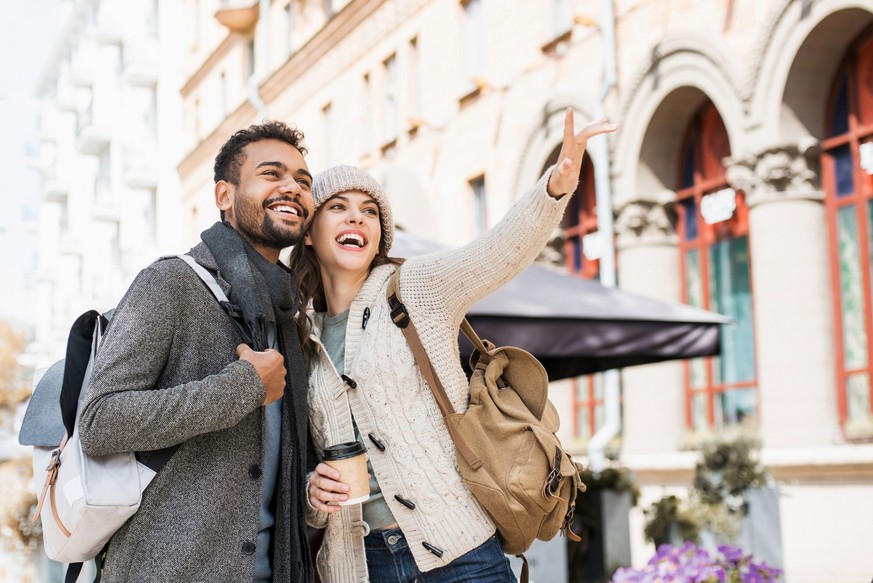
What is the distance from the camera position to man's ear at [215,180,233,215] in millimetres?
3057

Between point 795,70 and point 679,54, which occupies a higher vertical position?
point 679,54

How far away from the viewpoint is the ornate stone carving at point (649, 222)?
14.1m

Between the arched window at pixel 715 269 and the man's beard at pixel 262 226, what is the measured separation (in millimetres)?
10182

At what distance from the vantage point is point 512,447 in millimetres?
2834

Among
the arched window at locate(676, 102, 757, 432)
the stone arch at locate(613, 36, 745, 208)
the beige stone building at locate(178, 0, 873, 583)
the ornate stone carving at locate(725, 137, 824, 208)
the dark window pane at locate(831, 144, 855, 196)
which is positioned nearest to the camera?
the beige stone building at locate(178, 0, 873, 583)

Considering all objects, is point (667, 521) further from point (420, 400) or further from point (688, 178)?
point (688, 178)

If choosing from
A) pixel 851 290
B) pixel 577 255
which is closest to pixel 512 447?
pixel 851 290

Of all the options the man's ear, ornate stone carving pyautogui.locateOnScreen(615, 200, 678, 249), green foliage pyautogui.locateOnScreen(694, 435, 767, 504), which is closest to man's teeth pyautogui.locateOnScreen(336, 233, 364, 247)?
the man's ear

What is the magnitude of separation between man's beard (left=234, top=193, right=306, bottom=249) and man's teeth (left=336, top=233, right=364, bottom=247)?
21 centimetres

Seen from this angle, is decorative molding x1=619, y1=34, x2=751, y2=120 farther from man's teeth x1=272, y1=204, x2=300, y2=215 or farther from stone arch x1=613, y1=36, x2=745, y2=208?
man's teeth x1=272, y1=204, x2=300, y2=215

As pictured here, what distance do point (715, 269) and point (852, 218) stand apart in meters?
2.26

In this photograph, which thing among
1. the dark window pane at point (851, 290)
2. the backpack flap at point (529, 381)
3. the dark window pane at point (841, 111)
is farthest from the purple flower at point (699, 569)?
the dark window pane at point (841, 111)

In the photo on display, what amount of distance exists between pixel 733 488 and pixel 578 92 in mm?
8033

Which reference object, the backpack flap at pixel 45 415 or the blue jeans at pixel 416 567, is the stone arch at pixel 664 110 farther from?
the backpack flap at pixel 45 415
